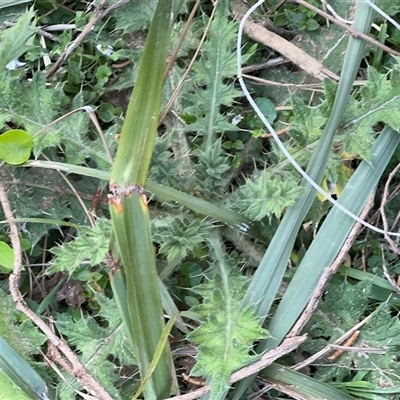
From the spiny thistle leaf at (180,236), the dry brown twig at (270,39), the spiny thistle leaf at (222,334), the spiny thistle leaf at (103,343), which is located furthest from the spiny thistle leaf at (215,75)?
the spiny thistle leaf at (103,343)

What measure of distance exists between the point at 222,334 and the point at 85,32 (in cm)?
74

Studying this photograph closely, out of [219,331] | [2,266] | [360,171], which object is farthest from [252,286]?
[2,266]

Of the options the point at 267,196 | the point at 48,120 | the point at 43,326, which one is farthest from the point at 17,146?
the point at 267,196

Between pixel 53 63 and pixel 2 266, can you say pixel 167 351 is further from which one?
pixel 53 63

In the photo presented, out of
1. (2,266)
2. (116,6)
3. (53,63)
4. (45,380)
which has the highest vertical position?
(116,6)

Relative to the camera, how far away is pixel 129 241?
72cm

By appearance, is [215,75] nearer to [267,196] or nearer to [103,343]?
[267,196]

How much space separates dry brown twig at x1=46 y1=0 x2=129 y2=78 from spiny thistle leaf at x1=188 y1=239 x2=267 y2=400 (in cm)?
63

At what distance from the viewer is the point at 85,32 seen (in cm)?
114

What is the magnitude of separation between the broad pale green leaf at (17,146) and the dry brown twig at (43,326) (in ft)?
0.26

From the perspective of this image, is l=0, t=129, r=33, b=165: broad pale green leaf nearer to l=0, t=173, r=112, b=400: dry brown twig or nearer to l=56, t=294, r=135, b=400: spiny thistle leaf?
l=0, t=173, r=112, b=400: dry brown twig

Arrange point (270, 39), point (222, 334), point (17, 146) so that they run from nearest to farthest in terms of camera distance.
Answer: point (222, 334) < point (17, 146) < point (270, 39)

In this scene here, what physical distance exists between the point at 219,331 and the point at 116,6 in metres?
0.75

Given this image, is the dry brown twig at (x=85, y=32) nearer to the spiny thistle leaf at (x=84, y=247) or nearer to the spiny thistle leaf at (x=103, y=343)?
the spiny thistle leaf at (x=84, y=247)
